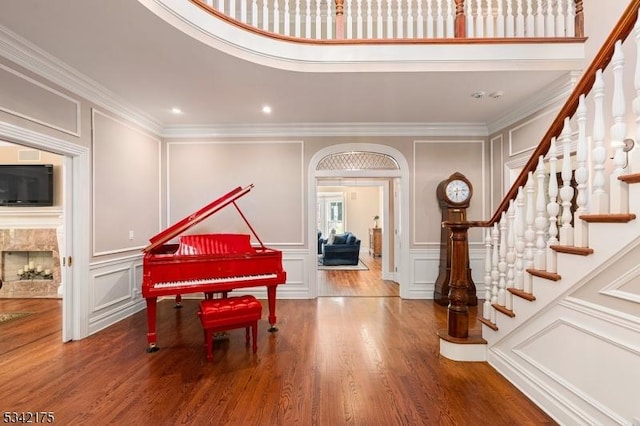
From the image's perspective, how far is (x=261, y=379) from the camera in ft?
7.72

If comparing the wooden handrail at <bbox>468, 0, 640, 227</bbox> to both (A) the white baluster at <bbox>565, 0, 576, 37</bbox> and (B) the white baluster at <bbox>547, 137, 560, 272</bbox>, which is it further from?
(A) the white baluster at <bbox>565, 0, 576, 37</bbox>

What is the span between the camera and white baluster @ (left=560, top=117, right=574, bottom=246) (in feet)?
5.69

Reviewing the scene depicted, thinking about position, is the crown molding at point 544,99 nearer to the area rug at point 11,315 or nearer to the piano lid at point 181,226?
the piano lid at point 181,226

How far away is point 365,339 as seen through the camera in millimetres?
3109

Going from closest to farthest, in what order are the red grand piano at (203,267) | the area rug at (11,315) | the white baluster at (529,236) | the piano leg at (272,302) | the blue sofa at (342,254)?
the white baluster at (529,236) → the red grand piano at (203,267) → the piano leg at (272,302) → the area rug at (11,315) → the blue sofa at (342,254)

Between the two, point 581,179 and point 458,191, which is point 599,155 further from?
point 458,191

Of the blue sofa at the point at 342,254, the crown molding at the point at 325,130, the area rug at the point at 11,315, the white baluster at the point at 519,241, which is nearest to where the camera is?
the white baluster at the point at 519,241

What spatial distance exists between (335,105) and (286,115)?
0.77 m

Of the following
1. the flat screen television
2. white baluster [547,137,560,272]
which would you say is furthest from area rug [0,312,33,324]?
white baluster [547,137,560,272]

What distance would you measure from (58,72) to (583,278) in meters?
4.55

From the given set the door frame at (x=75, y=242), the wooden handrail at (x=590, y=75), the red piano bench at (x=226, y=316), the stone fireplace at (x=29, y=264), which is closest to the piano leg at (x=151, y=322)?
the red piano bench at (x=226, y=316)

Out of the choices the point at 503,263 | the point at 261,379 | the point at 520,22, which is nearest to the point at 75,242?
the point at 261,379

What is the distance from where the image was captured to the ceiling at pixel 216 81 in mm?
2252

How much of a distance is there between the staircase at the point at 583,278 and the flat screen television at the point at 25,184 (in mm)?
6073
